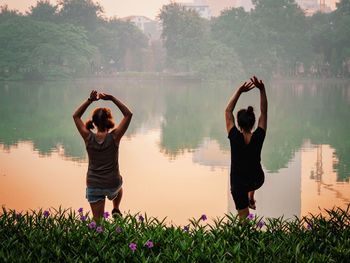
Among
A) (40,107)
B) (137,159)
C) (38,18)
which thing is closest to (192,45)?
(38,18)

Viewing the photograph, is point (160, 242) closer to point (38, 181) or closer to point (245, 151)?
point (245, 151)

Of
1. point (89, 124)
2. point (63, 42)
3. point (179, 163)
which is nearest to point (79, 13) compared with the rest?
point (63, 42)

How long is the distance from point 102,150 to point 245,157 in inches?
47.2

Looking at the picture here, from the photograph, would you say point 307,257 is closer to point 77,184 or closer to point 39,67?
point 77,184

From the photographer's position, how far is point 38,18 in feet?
214

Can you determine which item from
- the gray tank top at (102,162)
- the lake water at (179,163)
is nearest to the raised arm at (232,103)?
the gray tank top at (102,162)

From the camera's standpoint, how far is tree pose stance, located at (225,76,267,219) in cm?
557

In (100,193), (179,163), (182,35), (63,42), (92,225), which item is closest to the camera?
(92,225)

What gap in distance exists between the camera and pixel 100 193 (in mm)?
5820

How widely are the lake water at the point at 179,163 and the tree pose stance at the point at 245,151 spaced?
4.19 ft

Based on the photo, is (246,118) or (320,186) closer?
(246,118)

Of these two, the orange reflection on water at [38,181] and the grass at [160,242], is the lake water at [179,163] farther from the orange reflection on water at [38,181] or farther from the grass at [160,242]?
the grass at [160,242]

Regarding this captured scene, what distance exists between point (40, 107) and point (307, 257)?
25098mm

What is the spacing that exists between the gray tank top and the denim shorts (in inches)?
1.4
